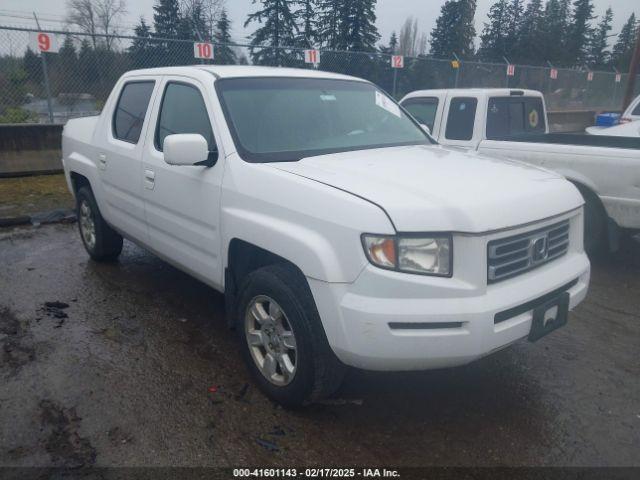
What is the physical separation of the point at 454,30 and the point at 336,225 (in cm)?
4366

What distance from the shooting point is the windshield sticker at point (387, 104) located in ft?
14.1

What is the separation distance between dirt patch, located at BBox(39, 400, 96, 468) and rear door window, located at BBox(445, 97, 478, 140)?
538 centimetres

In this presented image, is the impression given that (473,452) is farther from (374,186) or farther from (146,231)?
(146,231)

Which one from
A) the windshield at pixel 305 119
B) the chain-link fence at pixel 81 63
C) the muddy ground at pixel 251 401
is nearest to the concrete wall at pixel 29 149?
the chain-link fence at pixel 81 63

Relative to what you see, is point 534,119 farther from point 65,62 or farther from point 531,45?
point 531,45

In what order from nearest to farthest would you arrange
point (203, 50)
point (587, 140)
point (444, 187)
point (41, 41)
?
1. point (444, 187)
2. point (587, 140)
3. point (41, 41)
4. point (203, 50)

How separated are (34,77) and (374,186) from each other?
10120 millimetres

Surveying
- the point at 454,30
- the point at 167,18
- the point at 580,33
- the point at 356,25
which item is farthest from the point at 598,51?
the point at 167,18

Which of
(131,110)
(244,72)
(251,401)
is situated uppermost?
(244,72)

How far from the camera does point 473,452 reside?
2.77 m

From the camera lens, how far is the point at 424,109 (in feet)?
23.9

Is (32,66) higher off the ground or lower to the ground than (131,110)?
higher

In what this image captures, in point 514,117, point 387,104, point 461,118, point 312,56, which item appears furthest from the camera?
point 312,56

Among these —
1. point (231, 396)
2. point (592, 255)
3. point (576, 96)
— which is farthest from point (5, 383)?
point (576, 96)
